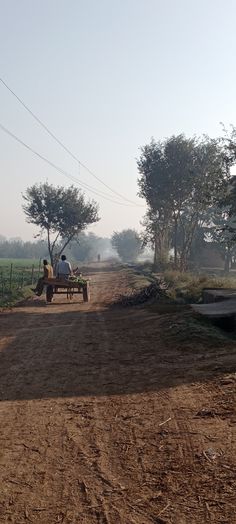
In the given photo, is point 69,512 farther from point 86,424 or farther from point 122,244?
point 122,244

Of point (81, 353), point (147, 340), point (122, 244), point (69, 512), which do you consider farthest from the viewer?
point (122, 244)

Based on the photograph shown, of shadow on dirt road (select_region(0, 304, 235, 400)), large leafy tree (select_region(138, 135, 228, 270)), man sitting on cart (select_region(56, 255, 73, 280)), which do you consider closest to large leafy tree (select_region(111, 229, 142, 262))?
large leafy tree (select_region(138, 135, 228, 270))

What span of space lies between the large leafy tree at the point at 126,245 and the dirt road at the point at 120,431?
128590 millimetres

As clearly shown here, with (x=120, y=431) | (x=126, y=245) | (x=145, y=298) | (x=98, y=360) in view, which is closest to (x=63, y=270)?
(x=145, y=298)

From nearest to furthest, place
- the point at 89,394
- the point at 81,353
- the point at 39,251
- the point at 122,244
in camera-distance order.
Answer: the point at 89,394 < the point at 81,353 < the point at 122,244 < the point at 39,251

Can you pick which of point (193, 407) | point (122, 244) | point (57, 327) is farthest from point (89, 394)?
point (122, 244)

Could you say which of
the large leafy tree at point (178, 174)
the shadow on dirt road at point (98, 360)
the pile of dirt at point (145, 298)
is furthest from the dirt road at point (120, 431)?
the large leafy tree at point (178, 174)

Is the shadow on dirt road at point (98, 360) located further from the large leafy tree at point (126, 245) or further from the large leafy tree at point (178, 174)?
the large leafy tree at point (126, 245)

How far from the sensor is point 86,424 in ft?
17.3

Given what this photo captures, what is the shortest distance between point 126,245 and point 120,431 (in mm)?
133924

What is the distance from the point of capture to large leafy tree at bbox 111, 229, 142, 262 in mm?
138375

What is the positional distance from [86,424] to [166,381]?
1885 mm

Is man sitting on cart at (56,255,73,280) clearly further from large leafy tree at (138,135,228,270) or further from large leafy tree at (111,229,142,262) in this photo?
large leafy tree at (111,229,142,262)

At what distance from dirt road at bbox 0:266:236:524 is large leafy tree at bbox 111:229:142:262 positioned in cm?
12859
